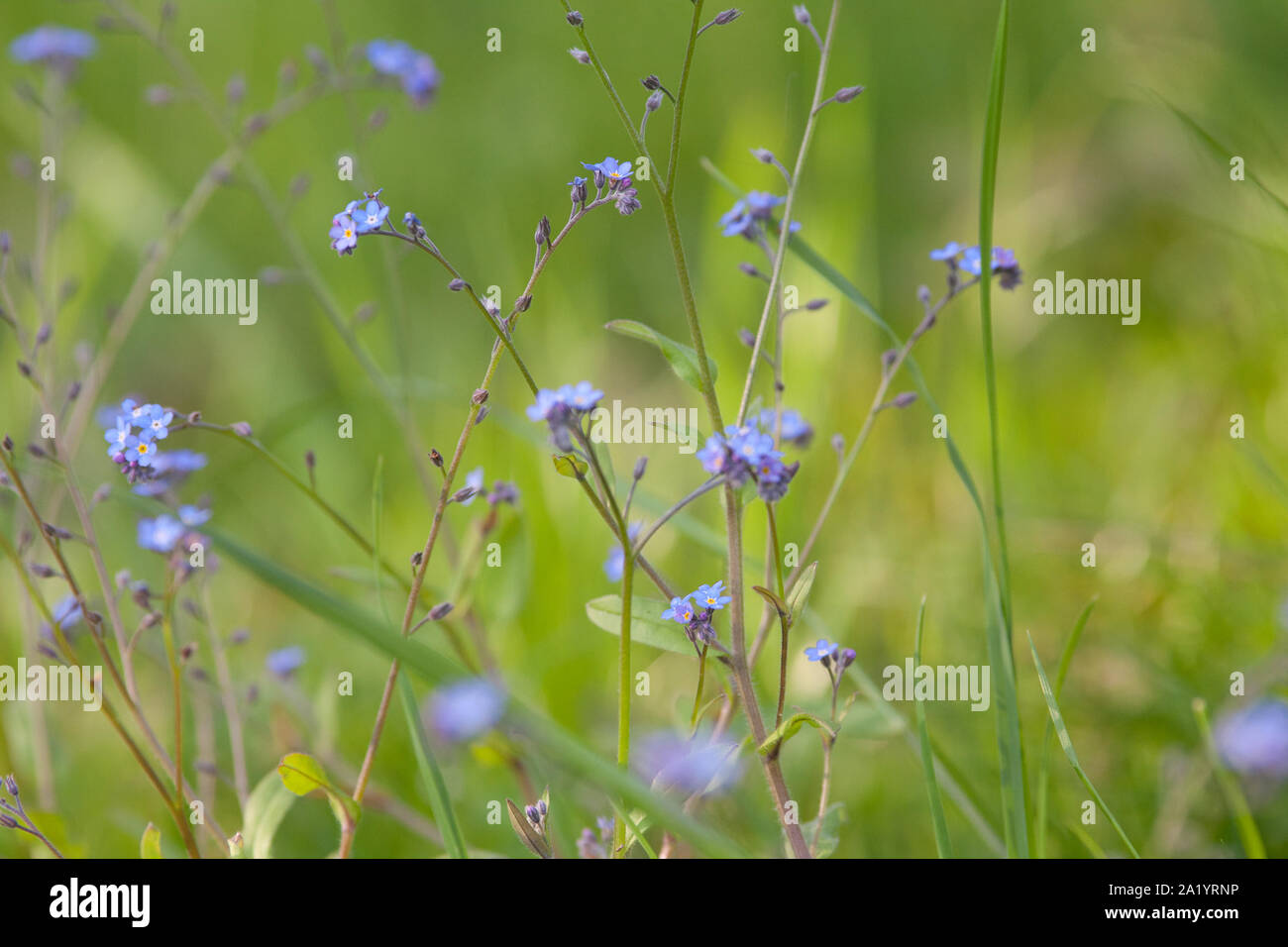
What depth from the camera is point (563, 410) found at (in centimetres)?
93

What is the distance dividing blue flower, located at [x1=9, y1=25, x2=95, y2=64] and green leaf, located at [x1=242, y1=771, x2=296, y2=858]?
4.26ft

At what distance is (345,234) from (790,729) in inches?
25.3

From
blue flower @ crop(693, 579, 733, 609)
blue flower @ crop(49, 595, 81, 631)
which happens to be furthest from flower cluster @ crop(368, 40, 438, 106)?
blue flower @ crop(693, 579, 733, 609)

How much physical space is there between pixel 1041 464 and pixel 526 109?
2054 mm

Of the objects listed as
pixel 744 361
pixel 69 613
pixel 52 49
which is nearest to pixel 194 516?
pixel 69 613

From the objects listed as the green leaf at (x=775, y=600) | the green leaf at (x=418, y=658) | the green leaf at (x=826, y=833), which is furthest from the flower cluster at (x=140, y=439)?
the green leaf at (x=826, y=833)

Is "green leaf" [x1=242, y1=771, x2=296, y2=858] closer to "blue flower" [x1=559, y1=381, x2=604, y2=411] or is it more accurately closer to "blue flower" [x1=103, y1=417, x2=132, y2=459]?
"blue flower" [x1=103, y1=417, x2=132, y2=459]

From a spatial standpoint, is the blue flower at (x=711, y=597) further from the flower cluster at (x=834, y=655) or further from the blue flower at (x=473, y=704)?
the blue flower at (x=473, y=704)

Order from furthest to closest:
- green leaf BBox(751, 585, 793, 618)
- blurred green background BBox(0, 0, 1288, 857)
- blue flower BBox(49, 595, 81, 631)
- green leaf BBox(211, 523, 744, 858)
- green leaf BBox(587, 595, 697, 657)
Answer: blurred green background BBox(0, 0, 1288, 857) < blue flower BBox(49, 595, 81, 631) < green leaf BBox(587, 595, 697, 657) < green leaf BBox(751, 585, 793, 618) < green leaf BBox(211, 523, 744, 858)

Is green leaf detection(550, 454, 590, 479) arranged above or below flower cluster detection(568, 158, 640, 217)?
below

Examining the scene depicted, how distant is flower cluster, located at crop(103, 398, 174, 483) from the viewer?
1.08 meters

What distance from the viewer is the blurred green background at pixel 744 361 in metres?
1.80

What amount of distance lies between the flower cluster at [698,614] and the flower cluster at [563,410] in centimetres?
20
